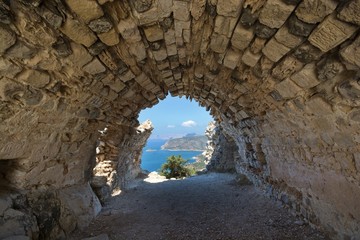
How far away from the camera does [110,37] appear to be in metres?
2.06

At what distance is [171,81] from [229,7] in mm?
2090

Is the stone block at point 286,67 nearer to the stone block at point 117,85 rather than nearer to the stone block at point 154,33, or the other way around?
the stone block at point 154,33

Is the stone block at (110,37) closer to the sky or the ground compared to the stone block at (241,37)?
closer to the sky

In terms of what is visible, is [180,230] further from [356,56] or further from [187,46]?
[356,56]

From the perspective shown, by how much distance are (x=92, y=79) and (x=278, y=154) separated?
3417 millimetres

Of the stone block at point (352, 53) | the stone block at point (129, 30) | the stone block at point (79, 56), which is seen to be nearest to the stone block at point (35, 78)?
A: the stone block at point (79, 56)

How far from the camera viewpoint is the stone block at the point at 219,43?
221 cm

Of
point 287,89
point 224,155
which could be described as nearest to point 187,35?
point 287,89

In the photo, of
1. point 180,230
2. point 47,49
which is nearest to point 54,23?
point 47,49

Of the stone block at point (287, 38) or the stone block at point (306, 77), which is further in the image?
the stone block at point (306, 77)

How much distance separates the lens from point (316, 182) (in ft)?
9.77

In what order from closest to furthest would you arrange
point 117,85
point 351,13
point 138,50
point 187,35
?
point 351,13 → point 187,35 → point 138,50 → point 117,85

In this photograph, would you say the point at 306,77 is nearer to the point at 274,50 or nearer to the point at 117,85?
the point at 274,50

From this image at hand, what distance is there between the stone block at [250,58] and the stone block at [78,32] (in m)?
1.57
